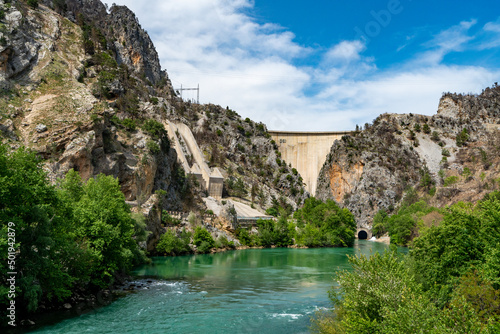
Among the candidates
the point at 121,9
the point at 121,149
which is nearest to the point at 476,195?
the point at 121,149

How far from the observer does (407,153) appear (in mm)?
111875

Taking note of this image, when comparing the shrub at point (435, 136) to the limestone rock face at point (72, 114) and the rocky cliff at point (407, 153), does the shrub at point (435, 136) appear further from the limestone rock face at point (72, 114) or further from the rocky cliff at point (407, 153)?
the limestone rock face at point (72, 114)

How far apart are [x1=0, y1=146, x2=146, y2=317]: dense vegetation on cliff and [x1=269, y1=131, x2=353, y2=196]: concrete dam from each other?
97454 mm

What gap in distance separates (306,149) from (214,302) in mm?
101676

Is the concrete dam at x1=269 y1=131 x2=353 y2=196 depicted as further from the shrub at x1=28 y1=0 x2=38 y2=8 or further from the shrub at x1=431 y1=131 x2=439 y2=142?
the shrub at x1=28 y1=0 x2=38 y2=8

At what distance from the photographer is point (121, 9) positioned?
102 meters

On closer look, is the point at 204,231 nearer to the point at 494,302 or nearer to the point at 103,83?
the point at 103,83

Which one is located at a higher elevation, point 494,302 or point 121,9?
point 121,9

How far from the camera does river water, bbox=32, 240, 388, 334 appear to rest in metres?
18.6

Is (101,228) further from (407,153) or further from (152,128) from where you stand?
(407,153)

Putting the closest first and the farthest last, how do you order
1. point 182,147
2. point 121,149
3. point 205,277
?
1. point 205,277
2. point 121,149
3. point 182,147

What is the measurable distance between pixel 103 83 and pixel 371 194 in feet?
250

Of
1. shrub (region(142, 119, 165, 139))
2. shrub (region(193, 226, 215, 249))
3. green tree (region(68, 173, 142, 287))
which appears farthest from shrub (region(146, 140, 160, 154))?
green tree (region(68, 173, 142, 287))

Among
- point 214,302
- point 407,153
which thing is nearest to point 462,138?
point 407,153
